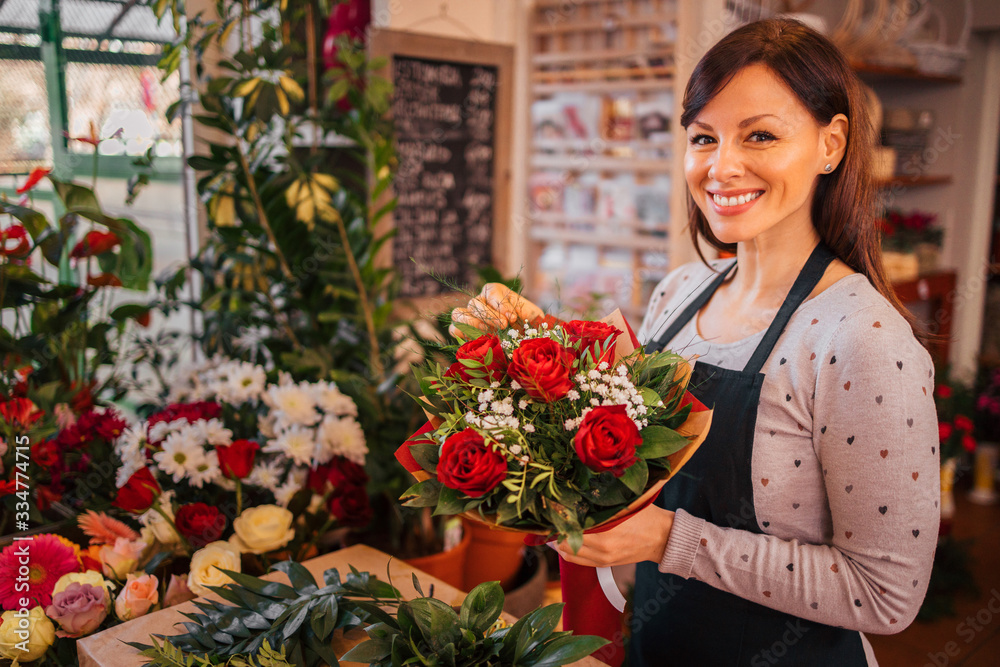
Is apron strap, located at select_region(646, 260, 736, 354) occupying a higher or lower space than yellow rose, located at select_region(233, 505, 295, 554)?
higher

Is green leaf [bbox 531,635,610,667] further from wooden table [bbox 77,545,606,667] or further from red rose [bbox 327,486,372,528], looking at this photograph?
red rose [bbox 327,486,372,528]

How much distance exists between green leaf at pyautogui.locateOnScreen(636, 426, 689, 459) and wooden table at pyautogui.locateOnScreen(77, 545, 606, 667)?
33 centimetres

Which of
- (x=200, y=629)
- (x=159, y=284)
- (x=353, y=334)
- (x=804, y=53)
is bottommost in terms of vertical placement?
(x=200, y=629)

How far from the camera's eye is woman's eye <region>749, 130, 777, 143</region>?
45.7 inches

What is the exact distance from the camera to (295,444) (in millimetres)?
1534

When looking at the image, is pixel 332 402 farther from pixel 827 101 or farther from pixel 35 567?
pixel 827 101

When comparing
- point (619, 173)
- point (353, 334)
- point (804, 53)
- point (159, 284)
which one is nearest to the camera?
point (804, 53)

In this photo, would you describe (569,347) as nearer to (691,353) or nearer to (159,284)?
(691,353)

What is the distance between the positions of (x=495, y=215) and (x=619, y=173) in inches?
39.8

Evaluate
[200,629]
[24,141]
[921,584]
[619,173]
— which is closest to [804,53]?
[921,584]

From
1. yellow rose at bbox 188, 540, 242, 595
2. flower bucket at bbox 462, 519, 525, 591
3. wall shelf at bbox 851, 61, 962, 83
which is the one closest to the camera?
yellow rose at bbox 188, 540, 242, 595

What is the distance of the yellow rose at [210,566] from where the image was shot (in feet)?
4.11

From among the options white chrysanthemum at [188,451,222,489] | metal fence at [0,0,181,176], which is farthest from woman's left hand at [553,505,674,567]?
metal fence at [0,0,181,176]

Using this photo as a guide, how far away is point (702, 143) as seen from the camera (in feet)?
4.06
